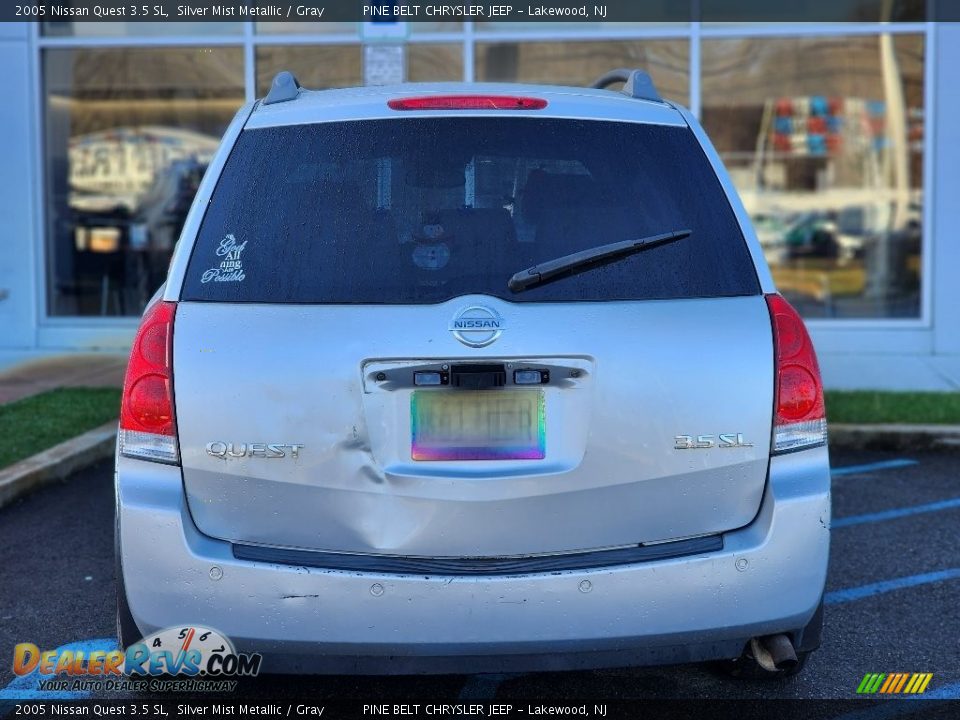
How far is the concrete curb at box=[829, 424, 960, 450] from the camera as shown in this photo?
790 centimetres

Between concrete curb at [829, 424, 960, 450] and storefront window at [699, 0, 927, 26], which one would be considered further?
storefront window at [699, 0, 927, 26]

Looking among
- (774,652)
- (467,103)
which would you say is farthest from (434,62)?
(774,652)

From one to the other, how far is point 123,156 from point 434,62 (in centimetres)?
325

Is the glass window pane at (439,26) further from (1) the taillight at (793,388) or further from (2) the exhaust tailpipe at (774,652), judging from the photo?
(2) the exhaust tailpipe at (774,652)

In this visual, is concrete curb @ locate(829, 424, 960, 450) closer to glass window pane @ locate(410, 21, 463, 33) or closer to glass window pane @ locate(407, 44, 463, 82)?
glass window pane @ locate(407, 44, 463, 82)

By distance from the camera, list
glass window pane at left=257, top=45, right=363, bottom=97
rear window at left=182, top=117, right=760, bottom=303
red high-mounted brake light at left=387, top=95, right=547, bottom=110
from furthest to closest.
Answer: glass window pane at left=257, top=45, right=363, bottom=97, red high-mounted brake light at left=387, top=95, right=547, bottom=110, rear window at left=182, top=117, right=760, bottom=303

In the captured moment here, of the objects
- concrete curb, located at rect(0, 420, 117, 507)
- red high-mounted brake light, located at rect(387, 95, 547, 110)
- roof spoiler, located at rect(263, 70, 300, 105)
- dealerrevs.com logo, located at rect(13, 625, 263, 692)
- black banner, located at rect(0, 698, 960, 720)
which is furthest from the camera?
concrete curb, located at rect(0, 420, 117, 507)

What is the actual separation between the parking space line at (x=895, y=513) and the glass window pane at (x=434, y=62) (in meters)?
7.35

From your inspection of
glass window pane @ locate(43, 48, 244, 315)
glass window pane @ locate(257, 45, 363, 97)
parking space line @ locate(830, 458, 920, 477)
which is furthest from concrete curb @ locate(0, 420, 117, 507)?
glass window pane @ locate(257, 45, 363, 97)

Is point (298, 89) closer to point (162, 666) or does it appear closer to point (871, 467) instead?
point (162, 666)

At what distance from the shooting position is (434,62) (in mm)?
12383

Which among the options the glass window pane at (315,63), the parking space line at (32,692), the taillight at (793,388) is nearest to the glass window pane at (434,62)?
the glass window pane at (315,63)

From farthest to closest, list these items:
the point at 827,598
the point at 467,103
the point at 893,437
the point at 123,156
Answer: the point at 123,156, the point at 893,437, the point at 827,598, the point at 467,103

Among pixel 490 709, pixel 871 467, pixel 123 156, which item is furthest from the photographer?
pixel 123 156
